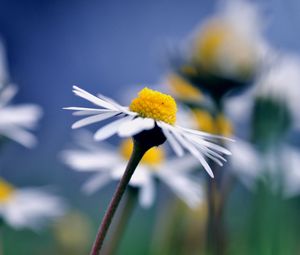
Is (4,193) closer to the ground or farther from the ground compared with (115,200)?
farther from the ground

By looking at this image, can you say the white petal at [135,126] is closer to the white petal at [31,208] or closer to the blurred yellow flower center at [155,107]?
the blurred yellow flower center at [155,107]

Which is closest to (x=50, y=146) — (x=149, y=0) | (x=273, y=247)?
(x=273, y=247)

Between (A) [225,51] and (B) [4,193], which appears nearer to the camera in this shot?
(A) [225,51]

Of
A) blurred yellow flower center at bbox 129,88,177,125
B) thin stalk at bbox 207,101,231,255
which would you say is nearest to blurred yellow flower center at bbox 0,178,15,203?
thin stalk at bbox 207,101,231,255

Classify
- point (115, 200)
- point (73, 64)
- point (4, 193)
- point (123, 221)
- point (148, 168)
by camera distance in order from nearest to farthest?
1. point (115, 200)
2. point (123, 221)
3. point (148, 168)
4. point (4, 193)
5. point (73, 64)

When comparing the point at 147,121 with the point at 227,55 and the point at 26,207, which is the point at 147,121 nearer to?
the point at 227,55

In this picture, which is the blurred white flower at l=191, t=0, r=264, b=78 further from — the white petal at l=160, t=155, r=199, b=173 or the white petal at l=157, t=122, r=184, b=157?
the white petal at l=157, t=122, r=184, b=157

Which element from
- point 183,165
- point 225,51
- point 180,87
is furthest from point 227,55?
point 180,87

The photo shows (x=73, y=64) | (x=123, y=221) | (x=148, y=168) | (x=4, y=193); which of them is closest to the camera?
(x=123, y=221)
